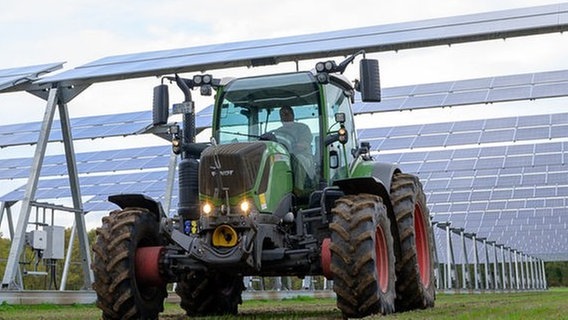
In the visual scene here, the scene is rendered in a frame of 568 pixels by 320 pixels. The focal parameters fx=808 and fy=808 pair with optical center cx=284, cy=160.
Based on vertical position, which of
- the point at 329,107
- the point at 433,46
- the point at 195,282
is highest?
the point at 433,46

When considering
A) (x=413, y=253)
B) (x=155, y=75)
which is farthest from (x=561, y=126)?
(x=413, y=253)

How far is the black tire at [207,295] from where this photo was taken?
10.1 meters

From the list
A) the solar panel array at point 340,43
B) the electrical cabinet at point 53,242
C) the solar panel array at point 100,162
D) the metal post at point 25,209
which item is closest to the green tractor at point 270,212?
the solar panel array at point 340,43

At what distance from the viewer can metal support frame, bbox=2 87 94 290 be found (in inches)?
531

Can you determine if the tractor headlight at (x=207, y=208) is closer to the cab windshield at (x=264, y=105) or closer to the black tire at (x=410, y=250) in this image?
the cab windshield at (x=264, y=105)

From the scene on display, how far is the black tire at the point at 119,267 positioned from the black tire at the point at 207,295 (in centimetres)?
153

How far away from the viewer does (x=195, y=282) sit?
1013 cm

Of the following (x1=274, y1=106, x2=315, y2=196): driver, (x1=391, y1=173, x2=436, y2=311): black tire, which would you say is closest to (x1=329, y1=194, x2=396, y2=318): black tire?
(x1=274, y1=106, x2=315, y2=196): driver

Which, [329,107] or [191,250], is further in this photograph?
[329,107]

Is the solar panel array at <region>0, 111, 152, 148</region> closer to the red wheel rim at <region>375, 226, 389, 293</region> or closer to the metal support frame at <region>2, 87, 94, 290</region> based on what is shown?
the metal support frame at <region>2, 87, 94, 290</region>

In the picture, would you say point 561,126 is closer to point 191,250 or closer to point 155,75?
point 155,75

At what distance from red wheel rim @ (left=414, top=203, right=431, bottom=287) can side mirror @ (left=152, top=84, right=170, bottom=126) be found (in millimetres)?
3656

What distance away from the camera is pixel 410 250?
30.6 ft

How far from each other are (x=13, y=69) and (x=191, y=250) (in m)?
10.3
